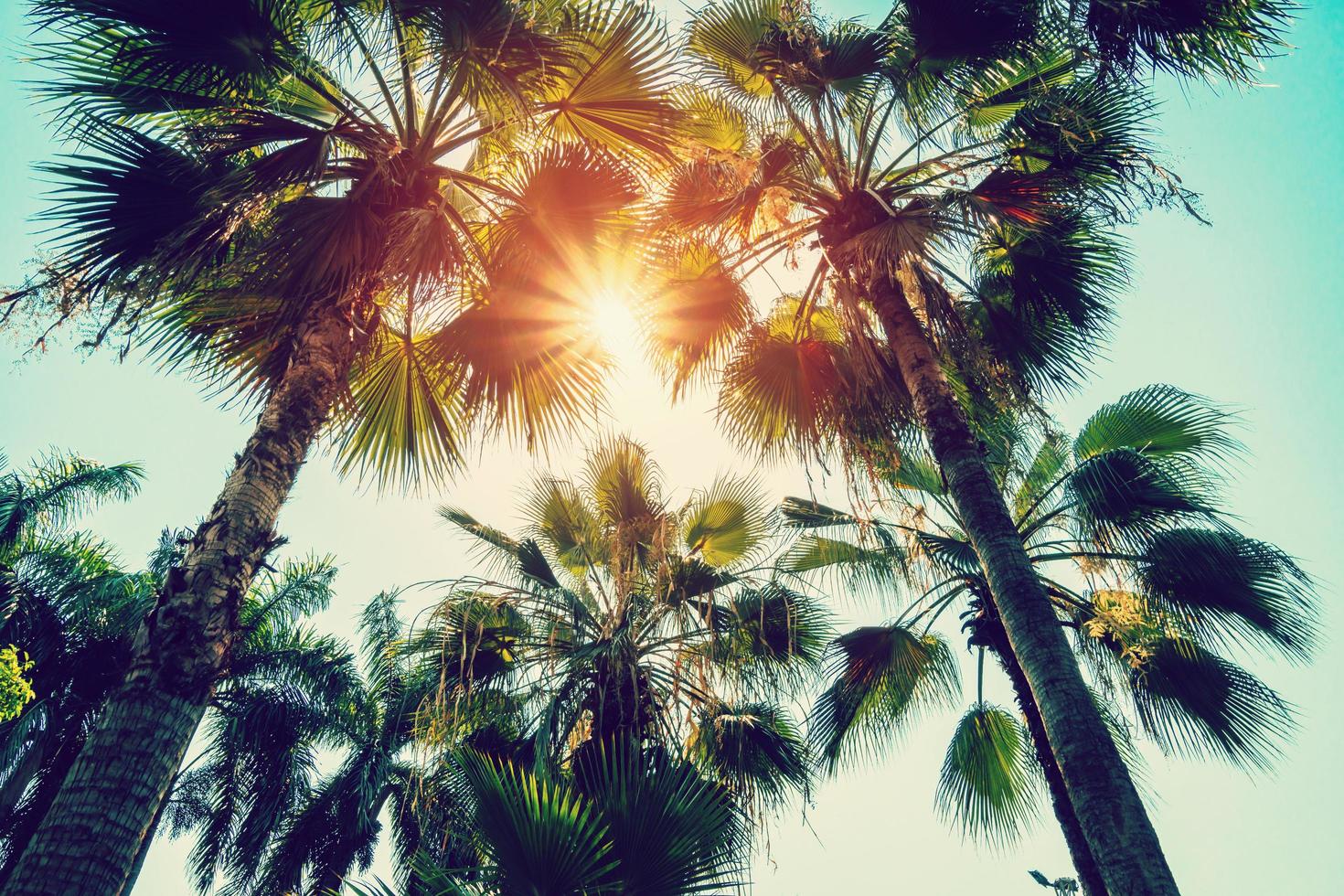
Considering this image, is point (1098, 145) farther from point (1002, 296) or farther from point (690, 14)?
point (690, 14)

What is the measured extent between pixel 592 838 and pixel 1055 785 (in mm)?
4268

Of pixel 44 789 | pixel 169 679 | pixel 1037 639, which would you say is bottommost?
pixel 169 679

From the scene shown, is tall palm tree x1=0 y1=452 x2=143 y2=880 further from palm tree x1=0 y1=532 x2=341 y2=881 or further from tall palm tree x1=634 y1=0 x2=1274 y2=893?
tall palm tree x1=634 y1=0 x2=1274 y2=893

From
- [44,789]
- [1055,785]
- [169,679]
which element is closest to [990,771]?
[1055,785]

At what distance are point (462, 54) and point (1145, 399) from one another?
614 cm

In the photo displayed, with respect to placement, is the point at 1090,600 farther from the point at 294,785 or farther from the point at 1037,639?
the point at 294,785

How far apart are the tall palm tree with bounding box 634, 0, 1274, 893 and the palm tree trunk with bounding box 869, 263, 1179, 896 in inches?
0.8

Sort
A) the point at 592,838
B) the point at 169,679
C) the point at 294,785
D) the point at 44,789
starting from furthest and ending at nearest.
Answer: the point at 294,785
the point at 44,789
the point at 592,838
the point at 169,679

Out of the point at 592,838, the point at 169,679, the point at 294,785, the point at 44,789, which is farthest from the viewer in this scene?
the point at 294,785

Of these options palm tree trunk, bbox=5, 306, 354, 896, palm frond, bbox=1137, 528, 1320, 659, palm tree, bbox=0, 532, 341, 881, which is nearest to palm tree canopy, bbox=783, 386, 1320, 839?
palm frond, bbox=1137, 528, 1320, 659

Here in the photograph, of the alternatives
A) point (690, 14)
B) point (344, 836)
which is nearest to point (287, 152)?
point (690, 14)

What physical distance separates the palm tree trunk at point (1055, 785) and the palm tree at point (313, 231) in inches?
175

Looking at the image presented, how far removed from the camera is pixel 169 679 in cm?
295

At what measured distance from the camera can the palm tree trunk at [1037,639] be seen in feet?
11.1
